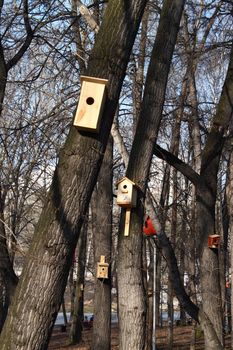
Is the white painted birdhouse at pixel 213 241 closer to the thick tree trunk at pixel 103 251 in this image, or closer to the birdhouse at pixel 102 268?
the birdhouse at pixel 102 268

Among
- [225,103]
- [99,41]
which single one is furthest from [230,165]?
[99,41]

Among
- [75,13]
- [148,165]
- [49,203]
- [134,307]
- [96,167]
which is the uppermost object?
[75,13]

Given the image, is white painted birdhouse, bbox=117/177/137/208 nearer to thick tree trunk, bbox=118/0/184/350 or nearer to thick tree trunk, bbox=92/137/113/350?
thick tree trunk, bbox=118/0/184/350

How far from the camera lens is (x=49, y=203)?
11.7ft

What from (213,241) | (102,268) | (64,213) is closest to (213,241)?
(213,241)

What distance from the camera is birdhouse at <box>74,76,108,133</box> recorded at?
12.0ft

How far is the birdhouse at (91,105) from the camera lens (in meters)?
3.66

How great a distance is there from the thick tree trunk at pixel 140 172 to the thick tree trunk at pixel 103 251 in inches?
162

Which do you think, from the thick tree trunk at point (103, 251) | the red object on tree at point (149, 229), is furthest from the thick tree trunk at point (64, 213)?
the thick tree trunk at point (103, 251)

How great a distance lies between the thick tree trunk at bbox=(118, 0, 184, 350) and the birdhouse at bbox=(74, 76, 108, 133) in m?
1.14

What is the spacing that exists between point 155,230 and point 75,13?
9.46 feet

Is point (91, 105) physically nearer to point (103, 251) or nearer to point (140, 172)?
point (140, 172)

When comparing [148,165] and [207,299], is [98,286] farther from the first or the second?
[148,165]

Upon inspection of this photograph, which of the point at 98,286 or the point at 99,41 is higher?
the point at 99,41
